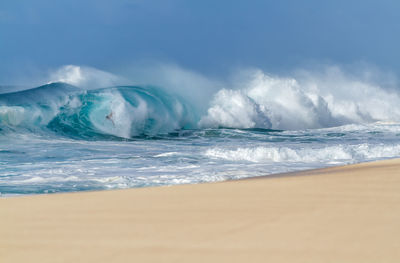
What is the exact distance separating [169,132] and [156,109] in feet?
Result: 5.98

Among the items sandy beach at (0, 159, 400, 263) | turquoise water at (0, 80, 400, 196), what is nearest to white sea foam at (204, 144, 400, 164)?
turquoise water at (0, 80, 400, 196)

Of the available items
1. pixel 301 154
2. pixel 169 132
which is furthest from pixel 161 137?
pixel 301 154

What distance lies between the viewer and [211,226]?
2.23 metres

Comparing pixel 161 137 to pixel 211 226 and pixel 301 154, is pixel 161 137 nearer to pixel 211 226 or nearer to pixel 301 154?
pixel 301 154

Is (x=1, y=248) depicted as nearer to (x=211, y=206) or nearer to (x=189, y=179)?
(x=211, y=206)

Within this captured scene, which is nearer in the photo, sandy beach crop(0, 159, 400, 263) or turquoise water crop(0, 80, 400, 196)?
sandy beach crop(0, 159, 400, 263)

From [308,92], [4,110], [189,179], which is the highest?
[308,92]

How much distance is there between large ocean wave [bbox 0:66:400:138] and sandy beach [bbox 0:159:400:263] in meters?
11.4

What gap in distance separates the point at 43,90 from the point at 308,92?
14.5 meters

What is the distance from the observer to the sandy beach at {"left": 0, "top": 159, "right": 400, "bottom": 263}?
1755mm

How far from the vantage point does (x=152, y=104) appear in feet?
61.7

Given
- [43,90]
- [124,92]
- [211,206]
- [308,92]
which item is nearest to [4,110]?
[43,90]

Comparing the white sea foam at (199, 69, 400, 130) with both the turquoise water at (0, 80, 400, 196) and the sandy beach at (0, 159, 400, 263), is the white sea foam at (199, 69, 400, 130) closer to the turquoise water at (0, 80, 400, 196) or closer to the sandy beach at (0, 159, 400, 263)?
the turquoise water at (0, 80, 400, 196)

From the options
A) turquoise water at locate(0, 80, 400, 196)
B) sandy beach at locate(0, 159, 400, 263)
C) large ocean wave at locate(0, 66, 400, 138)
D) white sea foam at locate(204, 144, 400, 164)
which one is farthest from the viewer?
large ocean wave at locate(0, 66, 400, 138)
